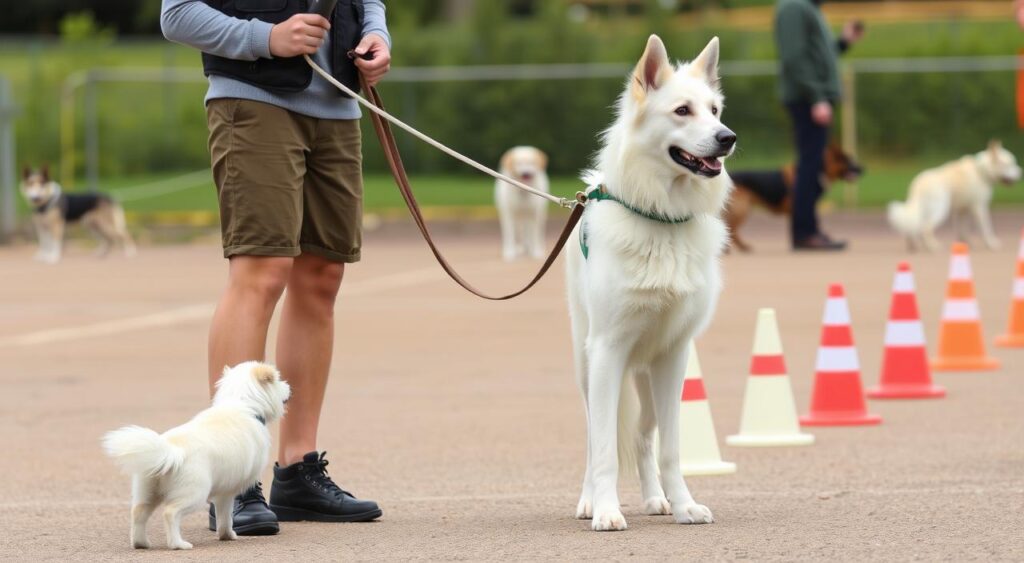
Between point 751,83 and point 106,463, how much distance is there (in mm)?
22618

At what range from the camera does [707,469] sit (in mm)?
6648

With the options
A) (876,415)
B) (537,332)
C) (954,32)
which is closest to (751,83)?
(954,32)

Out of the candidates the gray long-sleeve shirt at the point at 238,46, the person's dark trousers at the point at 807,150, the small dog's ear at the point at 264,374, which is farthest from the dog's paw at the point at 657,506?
the person's dark trousers at the point at 807,150

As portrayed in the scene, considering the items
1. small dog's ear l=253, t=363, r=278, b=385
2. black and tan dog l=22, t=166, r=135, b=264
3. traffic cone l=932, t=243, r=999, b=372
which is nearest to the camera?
small dog's ear l=253, t=363, r=278, b=385

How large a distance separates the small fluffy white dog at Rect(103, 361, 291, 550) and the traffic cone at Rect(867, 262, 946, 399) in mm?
4254

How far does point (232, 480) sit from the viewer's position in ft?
16.7

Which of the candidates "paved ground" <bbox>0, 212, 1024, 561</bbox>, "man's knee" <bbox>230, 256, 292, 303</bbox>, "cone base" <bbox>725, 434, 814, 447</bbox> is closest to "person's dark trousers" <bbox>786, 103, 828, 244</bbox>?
"paved ground" <bbox>0, 212, 1024, 561</bbox>

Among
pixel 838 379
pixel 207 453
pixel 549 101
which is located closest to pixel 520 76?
pixel 549 101

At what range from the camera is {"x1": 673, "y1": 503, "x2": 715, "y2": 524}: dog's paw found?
542 cm

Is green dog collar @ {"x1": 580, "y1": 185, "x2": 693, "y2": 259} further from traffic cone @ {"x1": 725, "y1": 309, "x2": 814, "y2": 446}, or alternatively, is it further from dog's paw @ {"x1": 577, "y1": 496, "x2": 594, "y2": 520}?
traffic cone @ {"x1": 725, "y1": 309, "x2": 814, "y2": 446}

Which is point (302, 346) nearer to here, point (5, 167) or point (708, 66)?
point (708, 66)

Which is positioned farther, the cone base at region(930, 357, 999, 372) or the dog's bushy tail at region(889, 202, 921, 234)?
the dog's bushy tail at region(889, 202, 921, 234)

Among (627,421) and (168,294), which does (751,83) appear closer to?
(168,294)

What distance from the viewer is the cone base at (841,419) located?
788 cm
